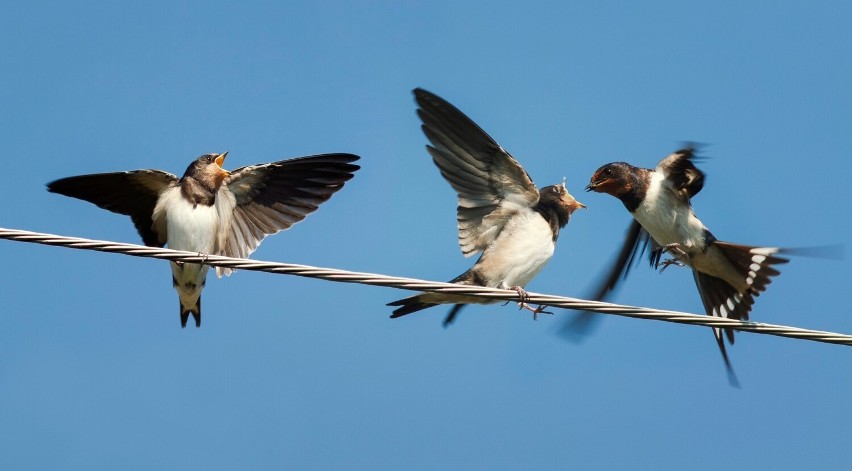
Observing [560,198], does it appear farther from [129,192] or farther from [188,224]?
[129,192]

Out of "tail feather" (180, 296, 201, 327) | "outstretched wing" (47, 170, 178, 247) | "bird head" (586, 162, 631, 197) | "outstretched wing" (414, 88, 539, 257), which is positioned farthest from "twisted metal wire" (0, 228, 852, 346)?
"tail feather" (180, 296, 201, 327)

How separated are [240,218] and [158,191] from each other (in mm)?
642

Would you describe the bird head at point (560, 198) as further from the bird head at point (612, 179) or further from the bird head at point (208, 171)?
the bird head at point (208, 171)

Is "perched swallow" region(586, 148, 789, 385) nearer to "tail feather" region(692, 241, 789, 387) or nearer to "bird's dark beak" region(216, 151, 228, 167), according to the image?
"tail feather" region(692, 241, 789, 387)

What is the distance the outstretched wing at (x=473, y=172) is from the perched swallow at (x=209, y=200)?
123 cm

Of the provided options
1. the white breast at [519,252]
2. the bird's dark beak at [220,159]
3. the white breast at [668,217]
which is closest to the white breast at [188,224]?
the bird's dark beak at [220,159]

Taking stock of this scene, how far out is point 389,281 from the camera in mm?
5215

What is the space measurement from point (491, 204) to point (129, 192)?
266 cm

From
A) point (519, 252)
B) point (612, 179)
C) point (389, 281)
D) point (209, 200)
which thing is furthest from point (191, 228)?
point (389, 281)

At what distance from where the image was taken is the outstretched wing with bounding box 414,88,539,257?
698 cm

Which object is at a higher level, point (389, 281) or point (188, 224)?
point (188, 224)

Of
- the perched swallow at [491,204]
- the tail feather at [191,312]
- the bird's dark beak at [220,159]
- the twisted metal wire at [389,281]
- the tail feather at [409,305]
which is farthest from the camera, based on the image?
the tail feather at [191,312]

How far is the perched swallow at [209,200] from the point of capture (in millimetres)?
8078

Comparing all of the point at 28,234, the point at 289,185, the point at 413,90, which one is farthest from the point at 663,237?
the point at 28,234
